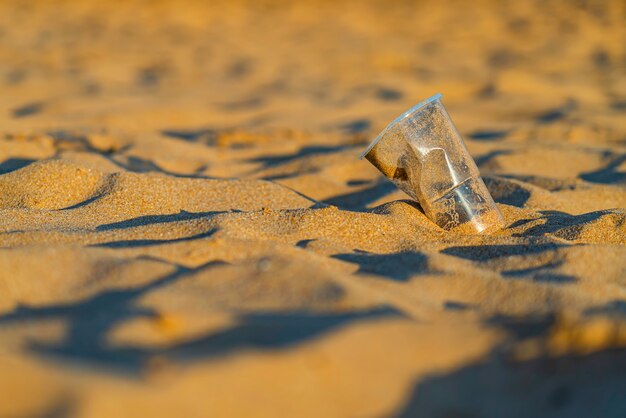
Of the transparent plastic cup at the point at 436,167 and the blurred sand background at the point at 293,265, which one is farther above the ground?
the transparent plastic cup at the point at 436,167

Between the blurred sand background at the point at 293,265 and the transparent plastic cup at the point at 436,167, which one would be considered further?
the transparent plastic cup at the point at 436,167

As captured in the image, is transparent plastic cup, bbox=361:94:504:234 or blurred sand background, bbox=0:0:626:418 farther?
transparent plastic cup, bbox=361:94:504:234

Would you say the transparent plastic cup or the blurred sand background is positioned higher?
the transparent plastic cup

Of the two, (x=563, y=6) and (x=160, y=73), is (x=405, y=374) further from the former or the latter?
(x=563, y=6)

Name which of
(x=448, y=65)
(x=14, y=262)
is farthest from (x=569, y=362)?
(x=448, y=65)
